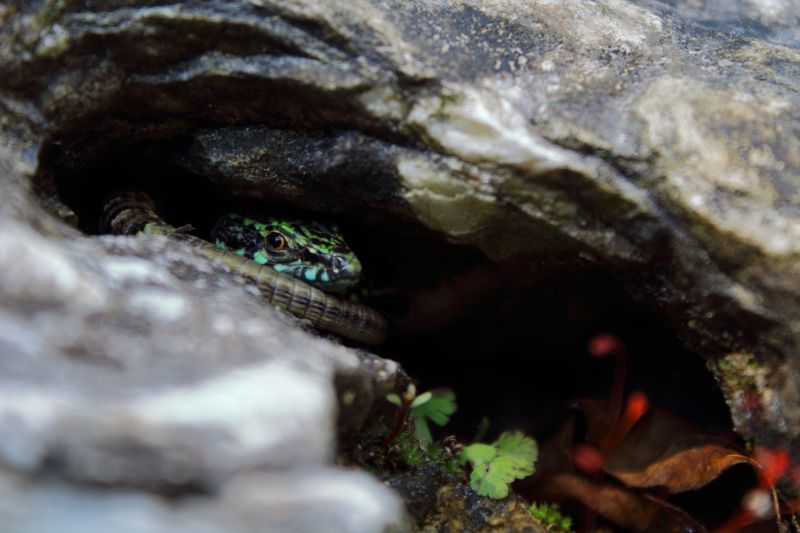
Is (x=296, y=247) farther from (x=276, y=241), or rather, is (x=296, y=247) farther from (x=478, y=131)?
(x=478, y=131)

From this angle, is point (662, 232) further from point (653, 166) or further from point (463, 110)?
point (463, 110)

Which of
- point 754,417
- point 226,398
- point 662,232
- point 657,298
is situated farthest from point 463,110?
point 754,417

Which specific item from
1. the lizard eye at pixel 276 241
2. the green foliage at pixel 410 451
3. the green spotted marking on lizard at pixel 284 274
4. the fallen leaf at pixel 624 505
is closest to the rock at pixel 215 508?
the green foliage at pixel 410 451

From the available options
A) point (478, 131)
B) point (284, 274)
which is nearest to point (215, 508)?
point (478, 131)

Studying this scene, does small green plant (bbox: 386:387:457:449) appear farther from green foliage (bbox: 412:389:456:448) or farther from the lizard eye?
the lizard eye

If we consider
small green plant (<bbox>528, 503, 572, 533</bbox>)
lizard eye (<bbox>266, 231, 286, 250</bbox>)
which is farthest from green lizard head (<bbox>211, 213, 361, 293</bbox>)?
small green plant (<bbox>528, 503, 572, 533</bbox>)

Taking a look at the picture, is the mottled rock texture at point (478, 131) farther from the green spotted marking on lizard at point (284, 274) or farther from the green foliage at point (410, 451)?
the green spotted marking on lizard at point (284, 274)

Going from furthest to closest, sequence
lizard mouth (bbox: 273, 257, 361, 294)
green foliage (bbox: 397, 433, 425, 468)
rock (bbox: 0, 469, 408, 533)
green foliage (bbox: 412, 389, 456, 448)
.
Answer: lizard mouth (bbox: 273, 257, 361, 294), green foliage (bbox: 412, 389, 456, 448), green foliage (bbox: 397, 433, 425, 468), rock (bbox: 0, 469, 408, 533)
